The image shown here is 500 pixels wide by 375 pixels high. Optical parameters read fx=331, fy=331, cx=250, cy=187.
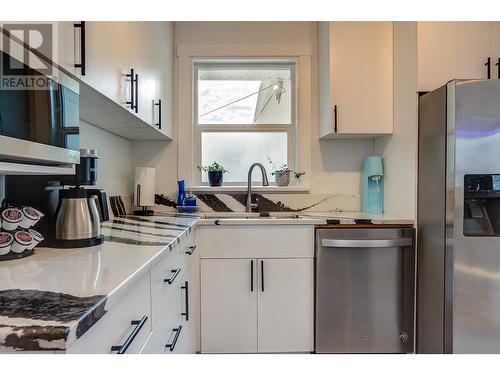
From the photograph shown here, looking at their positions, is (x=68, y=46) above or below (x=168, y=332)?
above

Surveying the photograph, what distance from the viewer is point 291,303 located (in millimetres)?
2008

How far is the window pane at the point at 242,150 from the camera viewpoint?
2.69 metres

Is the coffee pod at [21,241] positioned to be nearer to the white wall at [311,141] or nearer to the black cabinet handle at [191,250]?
the black cabinet handle at [191,250]

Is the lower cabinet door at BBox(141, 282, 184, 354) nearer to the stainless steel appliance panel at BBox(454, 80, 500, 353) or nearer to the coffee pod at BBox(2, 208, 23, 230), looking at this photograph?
the coffee pod at BBox(2, 208, 23, 230)

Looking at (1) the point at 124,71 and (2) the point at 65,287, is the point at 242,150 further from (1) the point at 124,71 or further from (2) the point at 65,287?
(2) the point at 65,287

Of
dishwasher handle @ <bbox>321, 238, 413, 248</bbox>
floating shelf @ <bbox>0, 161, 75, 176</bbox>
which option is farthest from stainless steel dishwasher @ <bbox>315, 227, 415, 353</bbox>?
floating shelf @ <bbox>0, 161, 75, 176</bbox>

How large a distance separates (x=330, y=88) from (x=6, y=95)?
1901mm

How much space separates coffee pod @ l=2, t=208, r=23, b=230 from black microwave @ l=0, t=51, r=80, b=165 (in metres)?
0.19

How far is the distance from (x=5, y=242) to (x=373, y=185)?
7.17ft

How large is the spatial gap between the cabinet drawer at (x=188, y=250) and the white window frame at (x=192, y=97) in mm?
754

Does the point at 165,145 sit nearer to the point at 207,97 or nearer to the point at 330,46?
the point at 207,97

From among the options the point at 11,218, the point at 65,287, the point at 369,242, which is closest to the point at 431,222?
the point at 369,242

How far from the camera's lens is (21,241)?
960 millimetres
